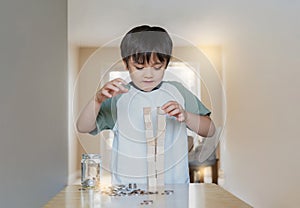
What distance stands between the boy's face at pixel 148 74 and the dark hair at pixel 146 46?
0.02 metres

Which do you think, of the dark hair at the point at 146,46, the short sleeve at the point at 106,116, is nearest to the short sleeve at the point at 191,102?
the dark hair at the point at 146,46

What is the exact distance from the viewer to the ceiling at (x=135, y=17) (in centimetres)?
202

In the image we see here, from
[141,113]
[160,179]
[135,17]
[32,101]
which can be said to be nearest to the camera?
[32,101]

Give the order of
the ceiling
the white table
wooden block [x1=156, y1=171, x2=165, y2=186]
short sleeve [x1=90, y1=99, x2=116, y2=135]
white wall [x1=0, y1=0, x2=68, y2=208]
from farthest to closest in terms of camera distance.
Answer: the ceiling
short sleeve [x1=90, y1=99, x2=116, y2=135]
wooden block [x1=156, y1=171, x2=165, y2=186]
the white table
white wall [x1=0, y1=0, x2=68, y2=208]

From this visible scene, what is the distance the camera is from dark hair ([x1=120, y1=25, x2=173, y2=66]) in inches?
54.9

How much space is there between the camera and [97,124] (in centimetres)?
135

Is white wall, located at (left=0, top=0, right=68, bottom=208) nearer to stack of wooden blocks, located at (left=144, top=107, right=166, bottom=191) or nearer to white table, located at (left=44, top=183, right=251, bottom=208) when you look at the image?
white table, located at (left=44, top=183, right=251, bottom=208)

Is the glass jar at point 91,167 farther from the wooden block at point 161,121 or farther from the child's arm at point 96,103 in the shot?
the wooden block at point 161,121

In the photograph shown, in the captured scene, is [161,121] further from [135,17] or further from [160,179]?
[135,17]

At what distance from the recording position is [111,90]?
1.35 m

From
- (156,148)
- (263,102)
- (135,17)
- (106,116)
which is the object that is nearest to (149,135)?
(156,148)

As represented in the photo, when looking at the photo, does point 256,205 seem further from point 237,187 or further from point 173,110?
point 173,110

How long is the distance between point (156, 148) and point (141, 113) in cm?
16

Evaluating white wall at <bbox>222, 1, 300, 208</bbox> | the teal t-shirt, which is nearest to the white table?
the teal t-shirt
